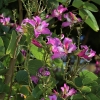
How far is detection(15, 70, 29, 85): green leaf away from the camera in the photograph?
1.55 m

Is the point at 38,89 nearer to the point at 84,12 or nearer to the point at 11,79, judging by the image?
the point at 11,79

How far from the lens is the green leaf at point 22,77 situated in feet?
5.07

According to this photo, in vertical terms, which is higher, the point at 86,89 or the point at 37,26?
the point at 37,26

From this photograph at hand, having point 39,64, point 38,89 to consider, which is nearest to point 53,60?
point 39,64

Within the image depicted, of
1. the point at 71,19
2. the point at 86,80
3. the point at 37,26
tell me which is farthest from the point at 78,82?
the point at 71,19

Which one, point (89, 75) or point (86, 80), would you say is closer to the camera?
point (86, 80)

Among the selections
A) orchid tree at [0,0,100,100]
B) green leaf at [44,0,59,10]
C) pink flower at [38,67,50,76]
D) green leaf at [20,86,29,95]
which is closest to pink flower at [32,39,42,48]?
orchid tree at [0,0,100,100]

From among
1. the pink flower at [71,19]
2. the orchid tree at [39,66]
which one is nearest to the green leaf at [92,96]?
the orchid tree at [39,66]

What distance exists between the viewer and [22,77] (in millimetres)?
1547

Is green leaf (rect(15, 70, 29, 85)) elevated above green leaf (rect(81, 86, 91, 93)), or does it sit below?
above

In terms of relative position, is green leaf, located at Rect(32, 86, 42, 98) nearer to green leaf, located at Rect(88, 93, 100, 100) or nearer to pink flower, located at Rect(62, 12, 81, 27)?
green leaf, located at Rect(88, 93, 100, 100)

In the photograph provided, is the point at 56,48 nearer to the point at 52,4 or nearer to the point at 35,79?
the point at 35,79

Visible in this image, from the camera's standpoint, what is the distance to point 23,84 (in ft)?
5.15

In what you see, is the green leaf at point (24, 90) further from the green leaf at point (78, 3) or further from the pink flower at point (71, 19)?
the green leaf at point (78, 3)
